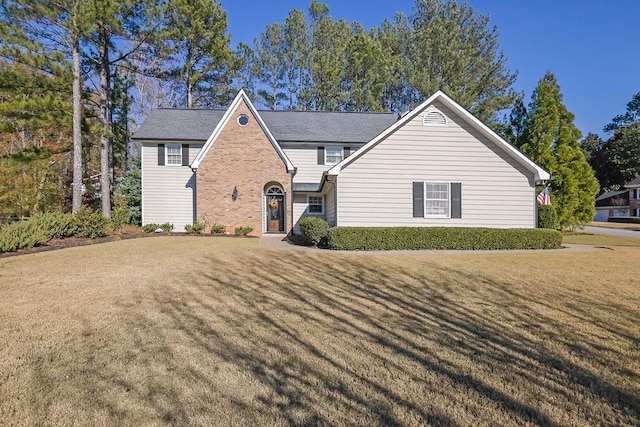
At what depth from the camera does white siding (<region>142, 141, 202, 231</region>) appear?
20.2 m

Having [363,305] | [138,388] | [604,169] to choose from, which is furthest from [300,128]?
[604,169]

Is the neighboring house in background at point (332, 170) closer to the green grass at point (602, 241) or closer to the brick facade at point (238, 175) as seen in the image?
the brick facade at point (238, 175)

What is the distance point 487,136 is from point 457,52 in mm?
19139

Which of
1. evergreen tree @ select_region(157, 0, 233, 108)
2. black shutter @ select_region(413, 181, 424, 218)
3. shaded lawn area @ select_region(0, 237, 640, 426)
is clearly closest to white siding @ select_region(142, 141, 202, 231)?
evergreen tree @ select_region(157, 0, 233, 108)

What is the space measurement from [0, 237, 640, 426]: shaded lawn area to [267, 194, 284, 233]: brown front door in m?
12.3

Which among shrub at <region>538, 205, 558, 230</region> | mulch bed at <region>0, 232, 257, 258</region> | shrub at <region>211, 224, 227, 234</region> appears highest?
shrub at <region>538, 205, 558, 230</region>

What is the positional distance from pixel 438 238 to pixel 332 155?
34.6ft

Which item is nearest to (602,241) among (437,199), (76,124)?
(437,199)

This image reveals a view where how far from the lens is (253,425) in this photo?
97.5 inches

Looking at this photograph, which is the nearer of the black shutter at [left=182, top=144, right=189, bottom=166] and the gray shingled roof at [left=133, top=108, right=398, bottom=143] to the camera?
the black shutter at [left=182, top=144, right=189, bottom=166]

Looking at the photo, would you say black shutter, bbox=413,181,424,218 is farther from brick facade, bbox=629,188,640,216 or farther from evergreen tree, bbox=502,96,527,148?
brick facade, bbox=629,188,640,216

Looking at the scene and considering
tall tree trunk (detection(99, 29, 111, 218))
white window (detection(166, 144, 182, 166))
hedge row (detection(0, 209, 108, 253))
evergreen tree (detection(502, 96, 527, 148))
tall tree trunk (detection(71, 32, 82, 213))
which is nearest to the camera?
hedge row (detection(0, 209, 108, 253))

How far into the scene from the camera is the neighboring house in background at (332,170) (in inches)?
546

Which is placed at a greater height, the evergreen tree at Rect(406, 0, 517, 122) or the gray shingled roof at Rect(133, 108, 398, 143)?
the evergreen tree at Rect(406, 0, 517, 122)
